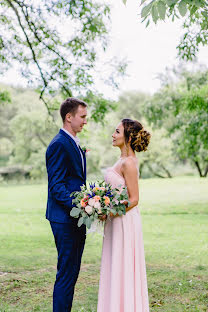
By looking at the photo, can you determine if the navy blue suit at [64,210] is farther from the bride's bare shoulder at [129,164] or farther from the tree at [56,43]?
the tree at [56,43]

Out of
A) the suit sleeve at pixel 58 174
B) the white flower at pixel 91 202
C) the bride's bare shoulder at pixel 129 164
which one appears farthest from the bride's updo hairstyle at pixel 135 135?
the white flower at pixel 91 202

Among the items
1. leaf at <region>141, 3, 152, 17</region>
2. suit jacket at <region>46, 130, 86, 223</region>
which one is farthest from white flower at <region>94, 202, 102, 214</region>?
leaf at <region>141, 3, 152, 17</region>

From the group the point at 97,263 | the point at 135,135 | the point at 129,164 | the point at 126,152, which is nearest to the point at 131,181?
the point at 129,164

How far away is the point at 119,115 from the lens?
56.8 metres

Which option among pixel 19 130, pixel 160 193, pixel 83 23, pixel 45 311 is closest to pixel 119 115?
A: pixel 19 130

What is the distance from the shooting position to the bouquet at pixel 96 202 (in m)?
3.62

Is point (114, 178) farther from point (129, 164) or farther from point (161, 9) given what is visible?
point (161, 9)

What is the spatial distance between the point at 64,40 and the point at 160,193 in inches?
708

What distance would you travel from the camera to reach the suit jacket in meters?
3.82

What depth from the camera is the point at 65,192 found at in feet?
12.5

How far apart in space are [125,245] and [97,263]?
4420 mm

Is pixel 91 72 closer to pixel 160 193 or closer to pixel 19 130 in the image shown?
pixel 160 193

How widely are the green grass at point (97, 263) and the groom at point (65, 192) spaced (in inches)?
60.8

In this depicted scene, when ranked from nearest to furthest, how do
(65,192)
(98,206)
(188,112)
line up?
(98,206) → (65,192) → (188,112)
